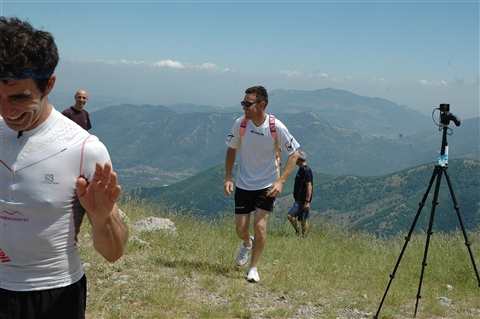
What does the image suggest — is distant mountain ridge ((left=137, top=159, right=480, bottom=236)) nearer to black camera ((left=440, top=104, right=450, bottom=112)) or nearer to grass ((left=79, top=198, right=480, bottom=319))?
grass ((left=79, top=198, right=480, bottom=319))

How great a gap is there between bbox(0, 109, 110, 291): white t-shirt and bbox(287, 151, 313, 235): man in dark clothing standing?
7.74m

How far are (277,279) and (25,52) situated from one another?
496 centimetres

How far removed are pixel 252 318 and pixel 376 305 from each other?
1.72 meters

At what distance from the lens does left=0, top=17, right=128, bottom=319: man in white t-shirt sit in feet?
5.92

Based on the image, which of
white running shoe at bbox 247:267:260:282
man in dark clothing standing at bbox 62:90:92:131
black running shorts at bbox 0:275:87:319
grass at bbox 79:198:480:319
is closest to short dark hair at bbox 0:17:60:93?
black running shorts at bbox 0:275:87:319

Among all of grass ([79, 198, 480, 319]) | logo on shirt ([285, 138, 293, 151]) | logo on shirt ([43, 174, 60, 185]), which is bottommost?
grass ([79, 198, 480, 319])

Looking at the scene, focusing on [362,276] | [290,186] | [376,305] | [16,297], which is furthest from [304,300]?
[290,186]

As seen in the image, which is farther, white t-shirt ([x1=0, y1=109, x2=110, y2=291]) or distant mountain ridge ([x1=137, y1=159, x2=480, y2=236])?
distant mountain ridge ([x1=137, y1=159, x2=480, y2=236])

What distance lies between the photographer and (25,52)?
1781 mm

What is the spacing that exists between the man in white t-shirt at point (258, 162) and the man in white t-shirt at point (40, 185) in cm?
401

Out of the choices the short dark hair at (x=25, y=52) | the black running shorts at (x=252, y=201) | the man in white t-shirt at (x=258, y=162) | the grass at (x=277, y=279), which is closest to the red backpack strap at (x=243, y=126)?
the man in white t-shirt at (x=258, y=162)

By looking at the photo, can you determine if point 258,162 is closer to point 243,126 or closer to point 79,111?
point 243,126

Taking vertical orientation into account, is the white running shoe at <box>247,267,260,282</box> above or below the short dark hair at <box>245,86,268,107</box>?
below

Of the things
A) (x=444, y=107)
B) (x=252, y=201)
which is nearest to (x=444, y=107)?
(x=444, y=107)
